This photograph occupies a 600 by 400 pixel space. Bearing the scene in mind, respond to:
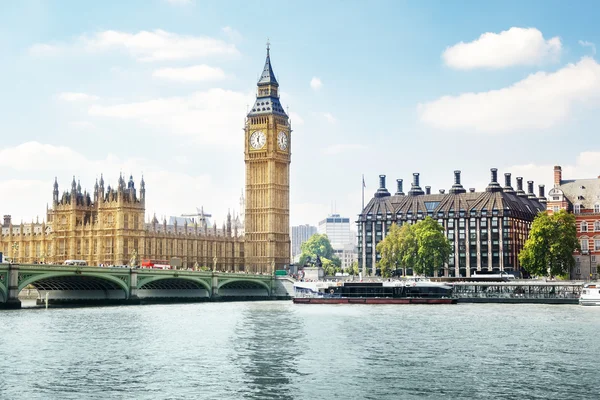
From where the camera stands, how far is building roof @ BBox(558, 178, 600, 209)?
12419cm

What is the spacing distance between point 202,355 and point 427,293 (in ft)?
198

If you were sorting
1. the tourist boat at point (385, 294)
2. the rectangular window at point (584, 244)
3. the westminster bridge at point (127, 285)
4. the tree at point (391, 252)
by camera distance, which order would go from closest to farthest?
the westminster bridge at point (127, 285) < the tourist boat at point (385, 294) < the rectangular window at point (584, 244) < the tree at point (391, 252)

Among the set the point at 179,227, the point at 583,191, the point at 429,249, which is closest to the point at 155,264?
the point at 179,227

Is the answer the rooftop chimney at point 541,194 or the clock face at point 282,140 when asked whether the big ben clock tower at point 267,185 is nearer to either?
the clock face at point 282,140

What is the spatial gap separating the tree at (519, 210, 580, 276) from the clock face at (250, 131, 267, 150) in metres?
61.1

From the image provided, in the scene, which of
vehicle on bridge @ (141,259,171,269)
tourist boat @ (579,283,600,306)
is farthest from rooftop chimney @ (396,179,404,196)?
tourist boat @ (579,283,600,306)

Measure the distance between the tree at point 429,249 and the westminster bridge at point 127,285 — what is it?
20295 millimetres

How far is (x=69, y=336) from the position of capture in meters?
60.8

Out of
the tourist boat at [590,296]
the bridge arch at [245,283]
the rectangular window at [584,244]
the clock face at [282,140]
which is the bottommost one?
the tourist boat at [590,296]

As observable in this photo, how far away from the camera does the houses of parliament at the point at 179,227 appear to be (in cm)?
14088

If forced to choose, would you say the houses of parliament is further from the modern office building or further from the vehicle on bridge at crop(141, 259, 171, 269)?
the modern office building

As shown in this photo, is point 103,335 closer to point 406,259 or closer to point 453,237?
point 406,259

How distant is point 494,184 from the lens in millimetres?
152750

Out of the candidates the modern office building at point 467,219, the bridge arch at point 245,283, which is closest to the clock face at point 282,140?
the modern office building at point 467,219
